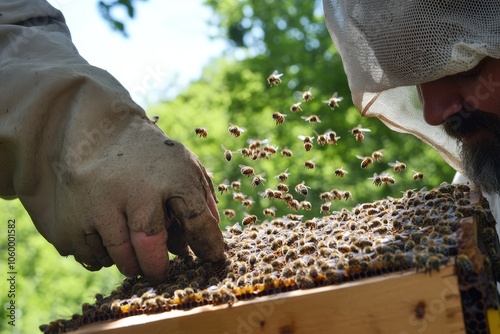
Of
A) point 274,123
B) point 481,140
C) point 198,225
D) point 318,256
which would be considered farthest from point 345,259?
point 274,123

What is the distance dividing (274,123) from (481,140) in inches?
422

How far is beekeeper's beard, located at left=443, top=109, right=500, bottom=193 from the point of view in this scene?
10.5 feet

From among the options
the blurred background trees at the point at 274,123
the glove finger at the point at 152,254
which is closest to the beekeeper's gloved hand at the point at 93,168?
the glove finger at the point at 152,254

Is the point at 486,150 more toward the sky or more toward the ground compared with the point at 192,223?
more toward the sky

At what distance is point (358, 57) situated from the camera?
3.47 meters

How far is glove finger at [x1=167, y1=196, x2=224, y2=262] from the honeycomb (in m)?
0.08

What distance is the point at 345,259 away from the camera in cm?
232

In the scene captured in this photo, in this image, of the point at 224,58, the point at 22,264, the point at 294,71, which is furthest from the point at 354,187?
the point at 22,264

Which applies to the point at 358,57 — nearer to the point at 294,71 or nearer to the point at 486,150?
the point at 486,150

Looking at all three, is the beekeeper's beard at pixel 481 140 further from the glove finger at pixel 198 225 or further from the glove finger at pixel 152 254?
the glove finger at pixel 152 254

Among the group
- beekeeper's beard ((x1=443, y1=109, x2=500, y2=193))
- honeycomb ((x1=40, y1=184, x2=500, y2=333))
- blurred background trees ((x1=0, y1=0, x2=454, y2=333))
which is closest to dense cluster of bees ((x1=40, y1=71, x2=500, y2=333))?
honeycomb ((x1=40, y1=184, x2=500, y2=333))

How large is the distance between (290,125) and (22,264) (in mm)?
6364

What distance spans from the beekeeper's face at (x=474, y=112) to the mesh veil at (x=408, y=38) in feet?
0.58

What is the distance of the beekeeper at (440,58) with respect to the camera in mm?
2818
